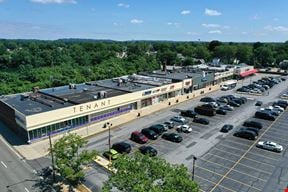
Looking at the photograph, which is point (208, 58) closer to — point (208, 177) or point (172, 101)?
point (172, 101)

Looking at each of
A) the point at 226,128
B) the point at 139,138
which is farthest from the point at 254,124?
the point at 139,138

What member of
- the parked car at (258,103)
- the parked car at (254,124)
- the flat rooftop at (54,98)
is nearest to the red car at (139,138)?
the flat rooftop at (54,98)

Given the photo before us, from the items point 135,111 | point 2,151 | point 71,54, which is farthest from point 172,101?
point 71,54

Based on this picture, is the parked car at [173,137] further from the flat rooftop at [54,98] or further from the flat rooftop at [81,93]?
the flat rooftop at [81,93]

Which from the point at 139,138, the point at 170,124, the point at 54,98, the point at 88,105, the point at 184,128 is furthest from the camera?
the point at 54,98

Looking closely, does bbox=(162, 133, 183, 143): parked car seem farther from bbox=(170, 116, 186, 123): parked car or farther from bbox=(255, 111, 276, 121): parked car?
bbox=(255, 111, 276, 121): parked car

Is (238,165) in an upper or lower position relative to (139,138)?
lower

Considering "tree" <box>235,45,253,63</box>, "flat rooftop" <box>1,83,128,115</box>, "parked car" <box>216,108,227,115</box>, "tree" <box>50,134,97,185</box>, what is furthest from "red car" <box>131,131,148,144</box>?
"tree" <box>235,45,253,63</box>

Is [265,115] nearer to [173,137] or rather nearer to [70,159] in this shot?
[173,137]
